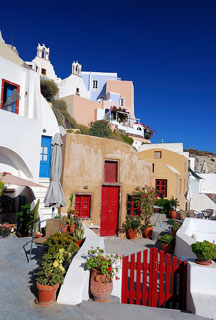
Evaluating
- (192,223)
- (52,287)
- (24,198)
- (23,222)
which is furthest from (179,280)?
(24,198)

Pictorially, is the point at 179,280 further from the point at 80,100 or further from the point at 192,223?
the point at 80,100

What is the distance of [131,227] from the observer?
14383 millimetres

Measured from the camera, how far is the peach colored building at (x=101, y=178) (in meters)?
13.3

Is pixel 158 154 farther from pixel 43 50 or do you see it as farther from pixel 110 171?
pixel 43 50

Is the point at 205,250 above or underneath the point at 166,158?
underneath

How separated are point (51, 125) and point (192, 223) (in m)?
9.02

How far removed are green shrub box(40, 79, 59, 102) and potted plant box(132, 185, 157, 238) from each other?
103 feet

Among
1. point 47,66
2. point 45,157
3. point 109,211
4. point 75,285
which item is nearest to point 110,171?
point 109,211

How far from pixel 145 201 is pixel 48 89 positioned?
3212cm

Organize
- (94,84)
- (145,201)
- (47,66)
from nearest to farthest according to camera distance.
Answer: (145,201) < (47,66) < (94,84)

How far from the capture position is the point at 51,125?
1362cm

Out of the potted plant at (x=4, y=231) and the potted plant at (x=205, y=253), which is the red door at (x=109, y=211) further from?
the potted plant at (x=205, y=253)

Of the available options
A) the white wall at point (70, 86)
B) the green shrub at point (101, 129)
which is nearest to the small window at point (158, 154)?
the green shrub at point (101, 129)

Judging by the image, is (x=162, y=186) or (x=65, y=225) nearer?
(x=65, y=225)
